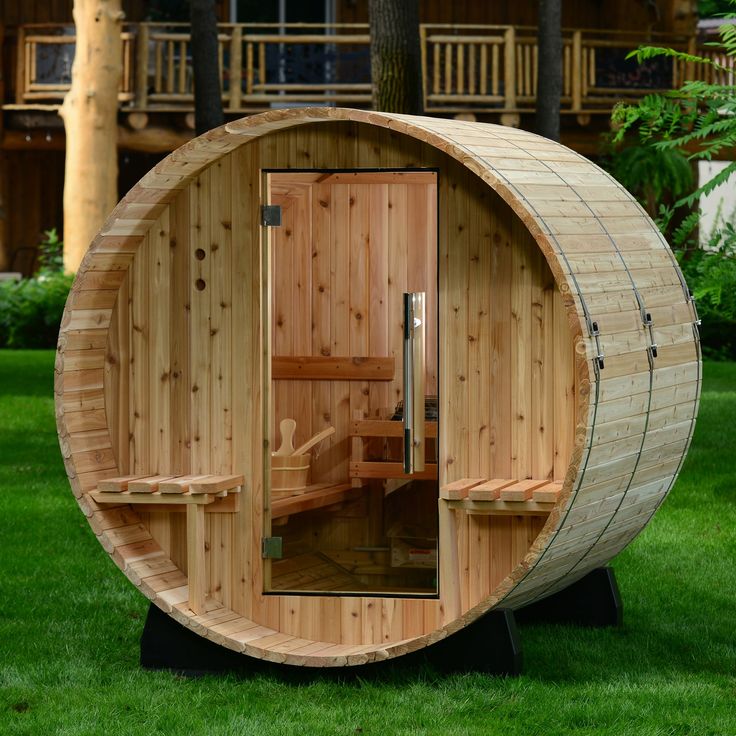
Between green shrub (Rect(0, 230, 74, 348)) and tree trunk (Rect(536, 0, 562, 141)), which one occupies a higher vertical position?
tree trunk (Rect(536, 0, 562, 141))

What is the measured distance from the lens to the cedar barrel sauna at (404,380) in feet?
21.0

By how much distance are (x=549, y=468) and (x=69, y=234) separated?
45.9 ft

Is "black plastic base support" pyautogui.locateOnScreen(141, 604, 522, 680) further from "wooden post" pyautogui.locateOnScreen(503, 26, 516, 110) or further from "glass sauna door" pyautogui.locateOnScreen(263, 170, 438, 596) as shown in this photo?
"wooden post" pyautogui.locateOnScreen(503, 26, 516, 110)

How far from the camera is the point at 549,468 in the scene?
21.9ft

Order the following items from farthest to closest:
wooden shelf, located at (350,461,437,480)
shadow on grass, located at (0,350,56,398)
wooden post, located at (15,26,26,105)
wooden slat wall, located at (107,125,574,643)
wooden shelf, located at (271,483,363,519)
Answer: wooden post, located at (15,26,26,105) < shadow on grass, located at (0,350,56,398) < wooden shelf, located at (350,461,437,480) < wooden shelf, located at (271,483,363,519) < wooden slat wall, located at (107,125,574,643)

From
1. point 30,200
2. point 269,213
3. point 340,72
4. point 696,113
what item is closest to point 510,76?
point 340,72

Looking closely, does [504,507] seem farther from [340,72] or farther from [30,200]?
[30,200]

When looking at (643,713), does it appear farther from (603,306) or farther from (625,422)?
(603,306)

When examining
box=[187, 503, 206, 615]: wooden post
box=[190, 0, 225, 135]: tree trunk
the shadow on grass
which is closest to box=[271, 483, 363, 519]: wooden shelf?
box=[187, 503, 206, 615]: wooden post

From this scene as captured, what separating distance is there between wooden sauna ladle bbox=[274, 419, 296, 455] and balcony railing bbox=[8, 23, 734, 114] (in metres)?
11.7

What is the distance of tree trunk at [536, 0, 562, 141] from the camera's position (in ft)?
57.1

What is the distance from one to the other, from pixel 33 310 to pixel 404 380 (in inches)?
575

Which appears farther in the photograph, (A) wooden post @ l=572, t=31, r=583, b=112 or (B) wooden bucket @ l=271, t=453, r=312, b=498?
(A) wooden post @ l=572, t=31, r=583, b=112

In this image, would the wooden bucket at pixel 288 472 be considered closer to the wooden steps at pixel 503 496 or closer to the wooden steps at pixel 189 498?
the wooden steps at pixel 189 498
